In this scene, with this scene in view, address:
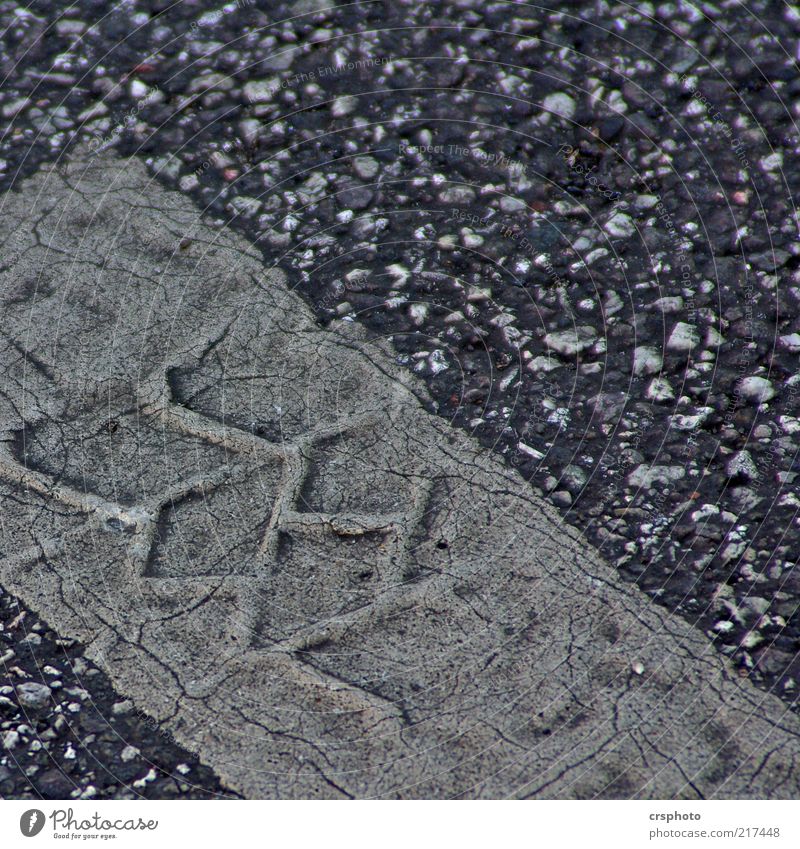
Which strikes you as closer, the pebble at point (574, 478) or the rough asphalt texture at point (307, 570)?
the rough asphalt texture at point (307, 570)

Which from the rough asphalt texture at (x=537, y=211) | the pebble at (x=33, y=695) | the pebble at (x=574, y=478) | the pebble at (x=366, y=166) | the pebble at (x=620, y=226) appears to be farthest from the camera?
the pebble at (x=366, y=166)

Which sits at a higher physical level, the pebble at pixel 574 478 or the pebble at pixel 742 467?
the pebble at pixel 742 467

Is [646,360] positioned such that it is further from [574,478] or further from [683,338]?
[574,478]

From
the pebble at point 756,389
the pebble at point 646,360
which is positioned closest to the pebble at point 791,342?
the pebble at point 756,389

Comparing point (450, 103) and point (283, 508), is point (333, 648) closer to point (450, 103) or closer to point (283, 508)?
point (283, 508)

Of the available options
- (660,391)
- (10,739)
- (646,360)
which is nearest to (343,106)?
(646,360)

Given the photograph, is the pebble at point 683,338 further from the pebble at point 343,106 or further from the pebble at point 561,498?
the pebble at point 343,106

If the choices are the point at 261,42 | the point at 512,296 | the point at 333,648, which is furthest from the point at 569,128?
the point at 333,648

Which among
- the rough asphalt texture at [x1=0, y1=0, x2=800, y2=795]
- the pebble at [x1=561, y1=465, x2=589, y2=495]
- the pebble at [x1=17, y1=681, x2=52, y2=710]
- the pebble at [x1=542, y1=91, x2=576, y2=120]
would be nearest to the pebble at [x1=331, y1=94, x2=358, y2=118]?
the rough asphalt texture at [x1=0, y1=0, x2=800, y2=795]
